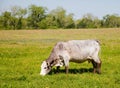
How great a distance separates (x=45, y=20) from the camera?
419ft

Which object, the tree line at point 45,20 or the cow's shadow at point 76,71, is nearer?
the cow's shadow at point 76,71

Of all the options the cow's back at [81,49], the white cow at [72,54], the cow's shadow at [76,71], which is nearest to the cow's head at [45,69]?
the white cow at [72,54]

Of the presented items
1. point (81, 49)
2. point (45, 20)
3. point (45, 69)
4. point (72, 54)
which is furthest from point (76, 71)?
point (45, 20)

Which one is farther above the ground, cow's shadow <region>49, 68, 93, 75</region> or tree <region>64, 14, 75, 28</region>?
cow's shadow <region>49, 68, 93, 75</region>

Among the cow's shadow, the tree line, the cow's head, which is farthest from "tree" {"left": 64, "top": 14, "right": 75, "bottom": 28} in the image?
the cow's head

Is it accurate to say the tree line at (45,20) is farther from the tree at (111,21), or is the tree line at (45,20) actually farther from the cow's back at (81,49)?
the cow's back at (81,49)

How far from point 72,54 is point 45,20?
11186 centimetres

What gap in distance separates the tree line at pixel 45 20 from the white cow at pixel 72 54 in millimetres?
107468

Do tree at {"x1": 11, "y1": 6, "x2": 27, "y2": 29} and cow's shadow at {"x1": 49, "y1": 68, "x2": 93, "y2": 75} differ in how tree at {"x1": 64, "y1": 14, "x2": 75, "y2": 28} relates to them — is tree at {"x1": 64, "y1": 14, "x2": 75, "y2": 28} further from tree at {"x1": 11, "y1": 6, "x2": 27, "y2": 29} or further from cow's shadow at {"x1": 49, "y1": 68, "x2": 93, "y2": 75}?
cow's shadow at {"x1": 49, "y1": 68, "x2": 93, "y2": 75}

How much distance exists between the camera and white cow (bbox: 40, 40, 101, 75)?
16.4m

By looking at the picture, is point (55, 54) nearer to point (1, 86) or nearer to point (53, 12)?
point (1, 86)

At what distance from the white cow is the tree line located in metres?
107

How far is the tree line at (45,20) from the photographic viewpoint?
418ft

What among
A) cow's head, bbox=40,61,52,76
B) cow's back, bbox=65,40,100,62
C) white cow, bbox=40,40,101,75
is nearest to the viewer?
cow's head, bbox=40,61,52,76
